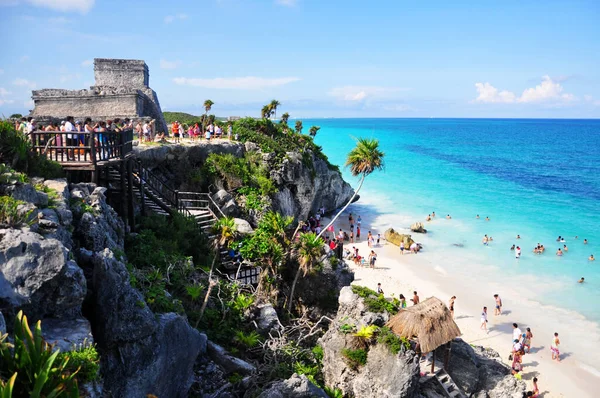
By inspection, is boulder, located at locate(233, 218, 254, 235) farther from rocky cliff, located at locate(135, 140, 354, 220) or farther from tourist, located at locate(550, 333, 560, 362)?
tourist, located at locate(550, 333, 560, 362)

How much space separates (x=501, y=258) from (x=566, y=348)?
1231 centimetres

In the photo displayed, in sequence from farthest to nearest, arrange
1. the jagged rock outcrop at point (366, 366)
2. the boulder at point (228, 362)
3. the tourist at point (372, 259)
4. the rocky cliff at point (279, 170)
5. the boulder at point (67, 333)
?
the tourist at point (372, 259) < the rocky cliff at point (279, 170) < the jagged rock outcrop at point (366, 366) < the boulder at point (228, 362) < the boulder at point (67, 333)

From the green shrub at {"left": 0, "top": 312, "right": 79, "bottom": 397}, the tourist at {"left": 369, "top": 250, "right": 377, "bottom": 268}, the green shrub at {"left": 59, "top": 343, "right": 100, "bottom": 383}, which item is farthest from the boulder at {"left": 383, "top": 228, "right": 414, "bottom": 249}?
the green shrub at {"left": 0, "top": 312, "right": 79, "bottom": 397}

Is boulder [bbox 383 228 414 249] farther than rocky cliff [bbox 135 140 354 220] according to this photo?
Yes


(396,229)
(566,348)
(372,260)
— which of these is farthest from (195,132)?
(566,348)

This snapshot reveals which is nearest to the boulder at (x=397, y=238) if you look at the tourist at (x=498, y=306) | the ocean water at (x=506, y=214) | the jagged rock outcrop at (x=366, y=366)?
the ocean water at (x=506, y=214)

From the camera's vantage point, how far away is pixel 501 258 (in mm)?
31875

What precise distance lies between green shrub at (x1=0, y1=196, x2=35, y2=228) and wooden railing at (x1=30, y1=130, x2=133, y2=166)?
15.5ft

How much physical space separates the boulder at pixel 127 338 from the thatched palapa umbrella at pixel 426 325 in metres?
6.94

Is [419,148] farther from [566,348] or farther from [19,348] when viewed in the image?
[19,348]

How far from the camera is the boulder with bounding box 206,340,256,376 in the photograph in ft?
37.6

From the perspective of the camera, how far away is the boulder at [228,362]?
11445 mm

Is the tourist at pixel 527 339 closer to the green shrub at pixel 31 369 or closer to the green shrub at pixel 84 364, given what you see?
the green shrub at pixel 84 364

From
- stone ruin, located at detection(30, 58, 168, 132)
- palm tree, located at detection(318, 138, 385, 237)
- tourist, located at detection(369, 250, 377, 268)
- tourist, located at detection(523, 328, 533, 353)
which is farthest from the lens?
tourist, located at detection(369, 250, 377, 268)
